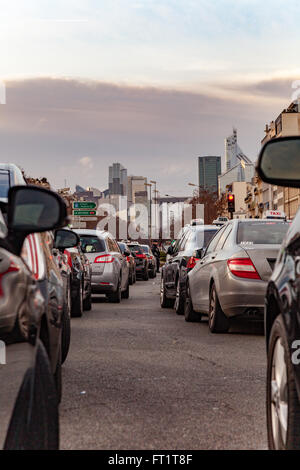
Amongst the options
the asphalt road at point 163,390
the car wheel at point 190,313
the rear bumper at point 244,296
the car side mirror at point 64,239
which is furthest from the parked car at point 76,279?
the car side mirror at point 64,239

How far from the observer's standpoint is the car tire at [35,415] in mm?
2947

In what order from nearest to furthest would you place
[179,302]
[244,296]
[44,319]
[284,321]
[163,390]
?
1. [44,319]
2. [284,321]
3. [163,390]
4. [244,296]
5. [179,302]

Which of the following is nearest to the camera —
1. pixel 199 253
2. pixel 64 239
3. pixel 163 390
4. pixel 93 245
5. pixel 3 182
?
pixel 3 182

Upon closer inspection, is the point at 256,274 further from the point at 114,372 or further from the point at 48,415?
the point at 48,415

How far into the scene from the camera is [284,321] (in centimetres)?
365

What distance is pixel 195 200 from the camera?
129m

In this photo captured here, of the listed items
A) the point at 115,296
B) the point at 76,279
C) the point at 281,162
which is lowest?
the point at 115,296

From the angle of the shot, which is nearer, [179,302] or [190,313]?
[190,313]

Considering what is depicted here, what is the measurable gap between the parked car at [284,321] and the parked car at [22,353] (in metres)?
0.99

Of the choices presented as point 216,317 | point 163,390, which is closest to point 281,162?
point 163,390

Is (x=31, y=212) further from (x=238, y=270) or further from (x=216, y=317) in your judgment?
(x=216, y=317)

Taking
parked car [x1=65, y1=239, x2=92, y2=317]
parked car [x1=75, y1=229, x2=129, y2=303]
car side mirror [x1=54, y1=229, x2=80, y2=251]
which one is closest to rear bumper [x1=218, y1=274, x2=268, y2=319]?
car side mirror [x1=54, y1=229, x2=80, y2=251]

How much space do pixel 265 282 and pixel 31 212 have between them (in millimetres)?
7256
